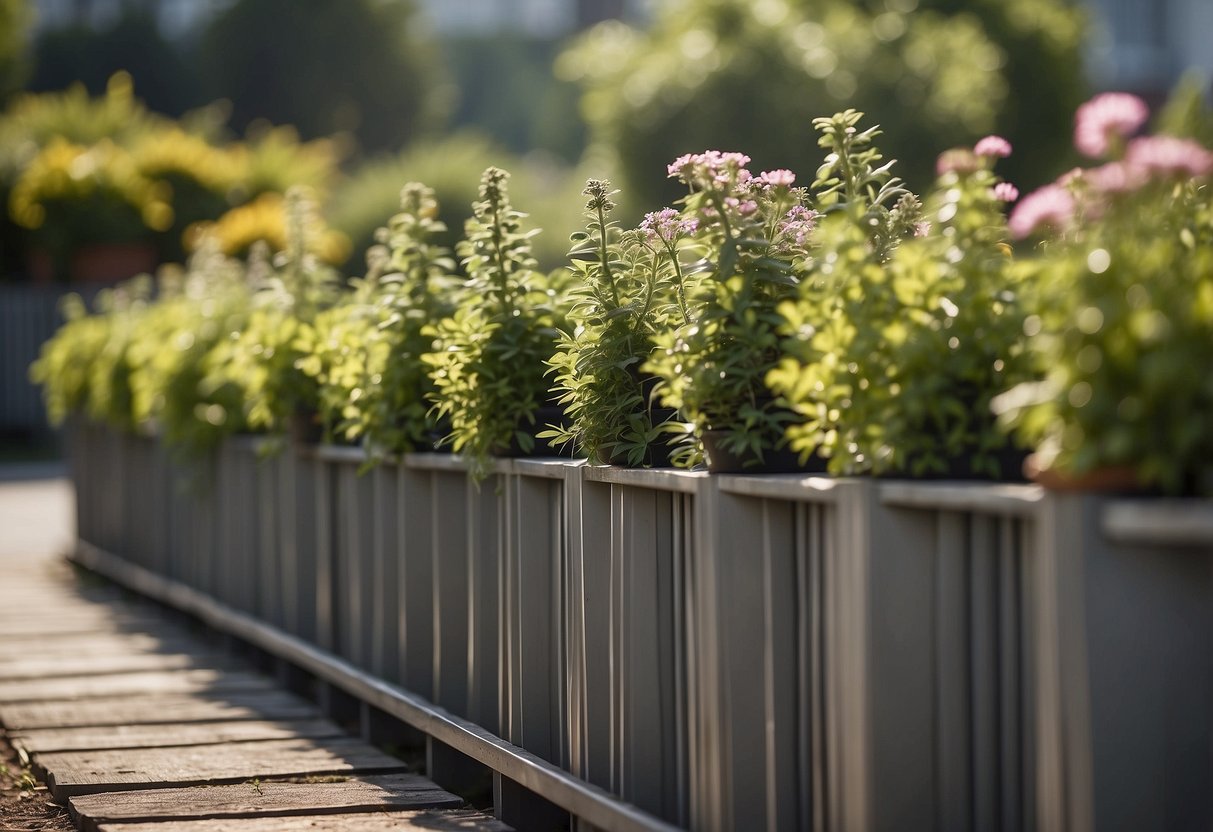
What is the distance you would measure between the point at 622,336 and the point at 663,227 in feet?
0.84

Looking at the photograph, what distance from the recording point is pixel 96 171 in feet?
69.3

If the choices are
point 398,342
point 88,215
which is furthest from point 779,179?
point 88,215

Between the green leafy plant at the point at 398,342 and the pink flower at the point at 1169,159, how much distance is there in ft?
8.70

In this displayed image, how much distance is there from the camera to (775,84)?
79.0 ft

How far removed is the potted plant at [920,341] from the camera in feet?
9.06

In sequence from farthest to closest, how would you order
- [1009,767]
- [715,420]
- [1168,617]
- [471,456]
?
[471,456], [715,420], [1009,767], [1168,617]

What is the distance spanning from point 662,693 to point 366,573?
199 cm

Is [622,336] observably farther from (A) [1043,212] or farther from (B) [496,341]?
(A) [1043,212]

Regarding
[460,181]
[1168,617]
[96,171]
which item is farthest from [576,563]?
[460,181]

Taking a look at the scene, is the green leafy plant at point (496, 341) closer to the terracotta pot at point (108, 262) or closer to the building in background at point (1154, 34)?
the terracotta pot at point (108, 262)

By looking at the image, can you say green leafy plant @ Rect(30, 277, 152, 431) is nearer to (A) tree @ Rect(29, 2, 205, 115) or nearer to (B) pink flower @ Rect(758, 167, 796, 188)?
(B) pink flower @ Rect(758, 167, 796, 188)

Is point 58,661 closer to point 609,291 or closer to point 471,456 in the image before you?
point 471,456

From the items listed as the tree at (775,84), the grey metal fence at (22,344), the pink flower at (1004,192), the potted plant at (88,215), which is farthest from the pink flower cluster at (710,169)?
the tree at (775,84)

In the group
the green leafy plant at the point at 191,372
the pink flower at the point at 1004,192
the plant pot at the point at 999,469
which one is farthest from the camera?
the green leafy plant at the point at 191,372
